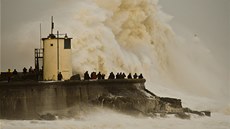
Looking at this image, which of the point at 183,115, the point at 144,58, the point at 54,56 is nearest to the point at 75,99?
the point at 54,56

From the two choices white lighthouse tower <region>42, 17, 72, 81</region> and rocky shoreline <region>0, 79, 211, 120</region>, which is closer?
rocky shoreline <region>0, 79, 211, 120</region>

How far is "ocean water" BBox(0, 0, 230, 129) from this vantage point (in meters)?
32.7

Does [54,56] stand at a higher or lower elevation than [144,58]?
lower

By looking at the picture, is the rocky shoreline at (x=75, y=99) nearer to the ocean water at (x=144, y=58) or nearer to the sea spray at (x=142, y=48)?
the ocean water at (x=144, y=58)

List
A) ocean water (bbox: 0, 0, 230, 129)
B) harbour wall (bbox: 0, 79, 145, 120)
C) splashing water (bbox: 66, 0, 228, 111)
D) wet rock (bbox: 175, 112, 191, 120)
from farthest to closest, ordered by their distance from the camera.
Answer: splashing water (bbox: 66, 0, 228, 111) → wet rock (bbox: 175, 112, 191, 120) → ocean water (bbox: 0, 0, 230, 129) → harbour wall (bbox: 0, 79, 145, 120)

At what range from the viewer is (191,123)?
109 ft

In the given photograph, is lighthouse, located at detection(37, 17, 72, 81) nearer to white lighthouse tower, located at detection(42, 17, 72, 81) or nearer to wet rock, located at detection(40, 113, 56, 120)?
white lighthouse tower, located at detection(42, 17, 72, 81)

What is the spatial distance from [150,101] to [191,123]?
2123 mm

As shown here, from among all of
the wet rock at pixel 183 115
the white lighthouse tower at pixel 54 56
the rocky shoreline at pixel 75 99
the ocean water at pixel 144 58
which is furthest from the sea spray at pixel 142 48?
the wet rock at pixel 183 115

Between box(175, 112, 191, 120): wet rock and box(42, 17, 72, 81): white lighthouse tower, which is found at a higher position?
box(42, 17, 72, 81): white lighthouse tower

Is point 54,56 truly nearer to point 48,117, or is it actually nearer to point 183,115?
point 48,117

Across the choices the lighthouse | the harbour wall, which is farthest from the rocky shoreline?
the lighthouse

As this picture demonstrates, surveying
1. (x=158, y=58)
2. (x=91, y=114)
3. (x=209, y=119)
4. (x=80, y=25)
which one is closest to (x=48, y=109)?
(x=91, y=114)

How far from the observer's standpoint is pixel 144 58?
4666 centimetres
